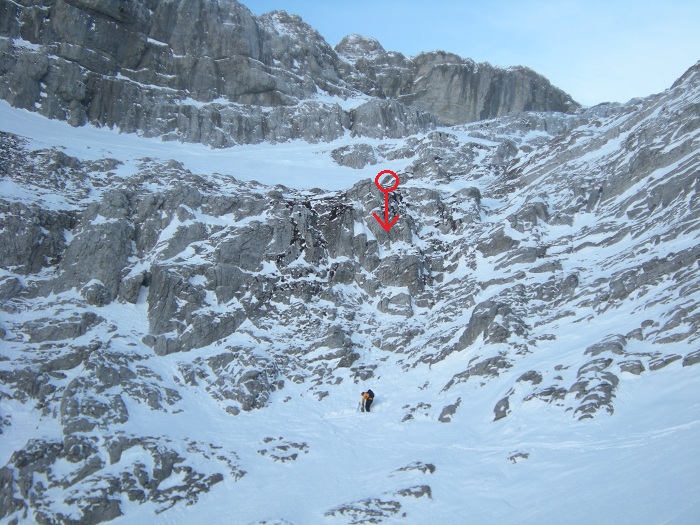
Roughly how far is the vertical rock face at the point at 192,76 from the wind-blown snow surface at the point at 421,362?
10382 mm

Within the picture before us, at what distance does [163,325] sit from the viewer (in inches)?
1587

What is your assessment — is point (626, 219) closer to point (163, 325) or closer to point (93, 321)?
point (163, 325)

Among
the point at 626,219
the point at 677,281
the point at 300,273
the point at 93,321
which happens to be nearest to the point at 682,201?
the point at 626,219

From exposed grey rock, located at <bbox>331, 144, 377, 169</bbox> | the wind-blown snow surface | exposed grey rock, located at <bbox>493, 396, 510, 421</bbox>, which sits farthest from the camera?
exposed grey rock, located at <bbox>331, 144, 377, 169</bbox>

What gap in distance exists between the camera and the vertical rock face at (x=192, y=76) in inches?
2613

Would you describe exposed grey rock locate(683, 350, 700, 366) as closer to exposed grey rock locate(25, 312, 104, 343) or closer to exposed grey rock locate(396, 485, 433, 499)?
exposed grey rock locate(396, 485, 433, 499)

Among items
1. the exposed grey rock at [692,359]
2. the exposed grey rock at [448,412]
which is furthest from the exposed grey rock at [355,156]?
the exposed grey rock at [692,359]

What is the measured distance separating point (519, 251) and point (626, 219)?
687cm

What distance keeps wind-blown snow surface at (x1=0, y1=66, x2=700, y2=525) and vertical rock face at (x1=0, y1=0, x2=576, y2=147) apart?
409 inches

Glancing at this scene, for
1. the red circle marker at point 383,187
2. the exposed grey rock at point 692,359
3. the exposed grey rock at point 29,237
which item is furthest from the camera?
the red circle marker at point 383,187

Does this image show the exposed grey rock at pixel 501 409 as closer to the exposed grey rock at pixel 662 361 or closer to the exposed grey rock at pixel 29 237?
the exposed grey rock at pixel 662 361

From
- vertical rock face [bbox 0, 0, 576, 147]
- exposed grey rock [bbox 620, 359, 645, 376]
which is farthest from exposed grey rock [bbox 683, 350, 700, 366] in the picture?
vertical rock face [bbox 0, 0, 576, 147]

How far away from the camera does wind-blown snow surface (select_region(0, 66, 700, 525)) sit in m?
23.1

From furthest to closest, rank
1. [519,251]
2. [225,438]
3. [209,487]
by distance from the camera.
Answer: [519,251] → [225,438] → [209,487]
